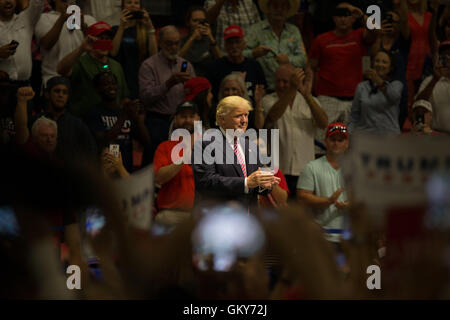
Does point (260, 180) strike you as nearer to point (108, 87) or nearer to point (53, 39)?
point (108, 87)

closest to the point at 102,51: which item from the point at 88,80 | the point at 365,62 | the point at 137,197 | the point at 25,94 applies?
the point at 88,80

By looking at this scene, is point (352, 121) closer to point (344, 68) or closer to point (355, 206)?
point (344, 68)

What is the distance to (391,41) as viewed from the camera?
14.4 feet

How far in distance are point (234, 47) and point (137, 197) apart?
3157 mm

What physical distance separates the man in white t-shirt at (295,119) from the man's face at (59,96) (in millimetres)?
1091

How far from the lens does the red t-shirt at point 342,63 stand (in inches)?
166

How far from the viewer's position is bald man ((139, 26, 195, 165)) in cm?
369

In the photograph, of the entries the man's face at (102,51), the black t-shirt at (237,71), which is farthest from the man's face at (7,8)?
the black t-shirt at (237,71)

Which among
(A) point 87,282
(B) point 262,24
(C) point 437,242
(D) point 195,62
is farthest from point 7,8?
(C) point 437,242

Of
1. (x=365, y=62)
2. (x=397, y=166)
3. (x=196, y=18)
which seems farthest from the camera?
(x=365, y=62)

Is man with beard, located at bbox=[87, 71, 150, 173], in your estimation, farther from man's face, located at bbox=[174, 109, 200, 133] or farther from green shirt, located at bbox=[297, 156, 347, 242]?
green shirt, located at bbox=[297, 156, 347, 242]

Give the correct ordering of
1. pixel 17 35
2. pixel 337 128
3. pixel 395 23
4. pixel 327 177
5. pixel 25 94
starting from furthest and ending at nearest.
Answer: pixel 395 23, pixel 17 35, pixel 25 94, pixel 337 128, pixel 327 177

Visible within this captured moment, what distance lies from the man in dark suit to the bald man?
3.65 feet

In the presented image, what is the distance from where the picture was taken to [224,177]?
2.31m
